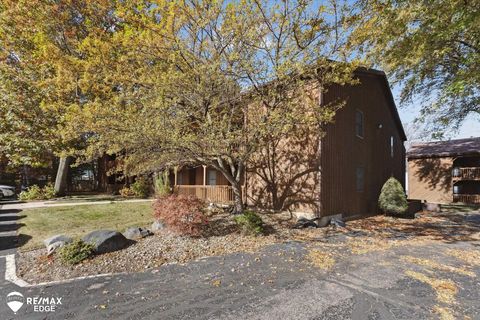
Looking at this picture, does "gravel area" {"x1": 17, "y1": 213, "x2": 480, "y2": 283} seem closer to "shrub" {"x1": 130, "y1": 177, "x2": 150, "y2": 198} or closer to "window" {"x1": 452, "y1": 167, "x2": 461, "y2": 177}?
"shrub" {"x1": 130, "y1": 177, "x2": 150, "y2": 198}

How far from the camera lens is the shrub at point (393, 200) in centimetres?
1383

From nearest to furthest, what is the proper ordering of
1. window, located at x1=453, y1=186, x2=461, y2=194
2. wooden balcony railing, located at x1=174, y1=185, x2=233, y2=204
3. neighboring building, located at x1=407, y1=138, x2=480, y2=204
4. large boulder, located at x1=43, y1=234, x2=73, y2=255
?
large boulder, located at x1=43, y1=234, x2=73, y2=255 < wooden balcony railing, located at x1=174, y1=185, x2=233, y2=204 < neighboring building, located at x1=407, y1=138, x2=480, y2=204 < window, located at x1=453, y1=186, x2=461, y2=194

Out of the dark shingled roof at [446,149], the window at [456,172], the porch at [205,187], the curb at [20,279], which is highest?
the dark shingled roof at [446,149]

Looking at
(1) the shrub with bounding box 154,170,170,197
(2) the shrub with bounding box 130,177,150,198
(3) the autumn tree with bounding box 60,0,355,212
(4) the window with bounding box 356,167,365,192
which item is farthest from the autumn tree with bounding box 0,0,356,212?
(2) the shrub with bounding box 130,177,150,198

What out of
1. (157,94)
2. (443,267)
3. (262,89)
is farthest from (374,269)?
(157,94)

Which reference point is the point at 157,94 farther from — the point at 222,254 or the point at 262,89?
the point at 222,254

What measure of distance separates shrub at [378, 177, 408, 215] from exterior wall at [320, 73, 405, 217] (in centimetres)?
79

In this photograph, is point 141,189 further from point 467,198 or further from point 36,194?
point 467,198

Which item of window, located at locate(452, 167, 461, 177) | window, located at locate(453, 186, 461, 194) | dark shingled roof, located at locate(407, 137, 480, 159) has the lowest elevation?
window, located at locate(453, 186, 461, 194)

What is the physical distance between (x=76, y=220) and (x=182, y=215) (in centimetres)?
510

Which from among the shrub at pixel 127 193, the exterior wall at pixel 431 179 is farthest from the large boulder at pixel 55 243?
the exterior wall at pixel 431 179

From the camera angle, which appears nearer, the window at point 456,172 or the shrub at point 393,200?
the shrub at point 393,200

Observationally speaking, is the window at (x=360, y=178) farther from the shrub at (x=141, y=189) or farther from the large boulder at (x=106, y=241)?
the shrub at (x=141, y=189)

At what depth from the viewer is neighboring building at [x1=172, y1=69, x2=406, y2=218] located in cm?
1130
